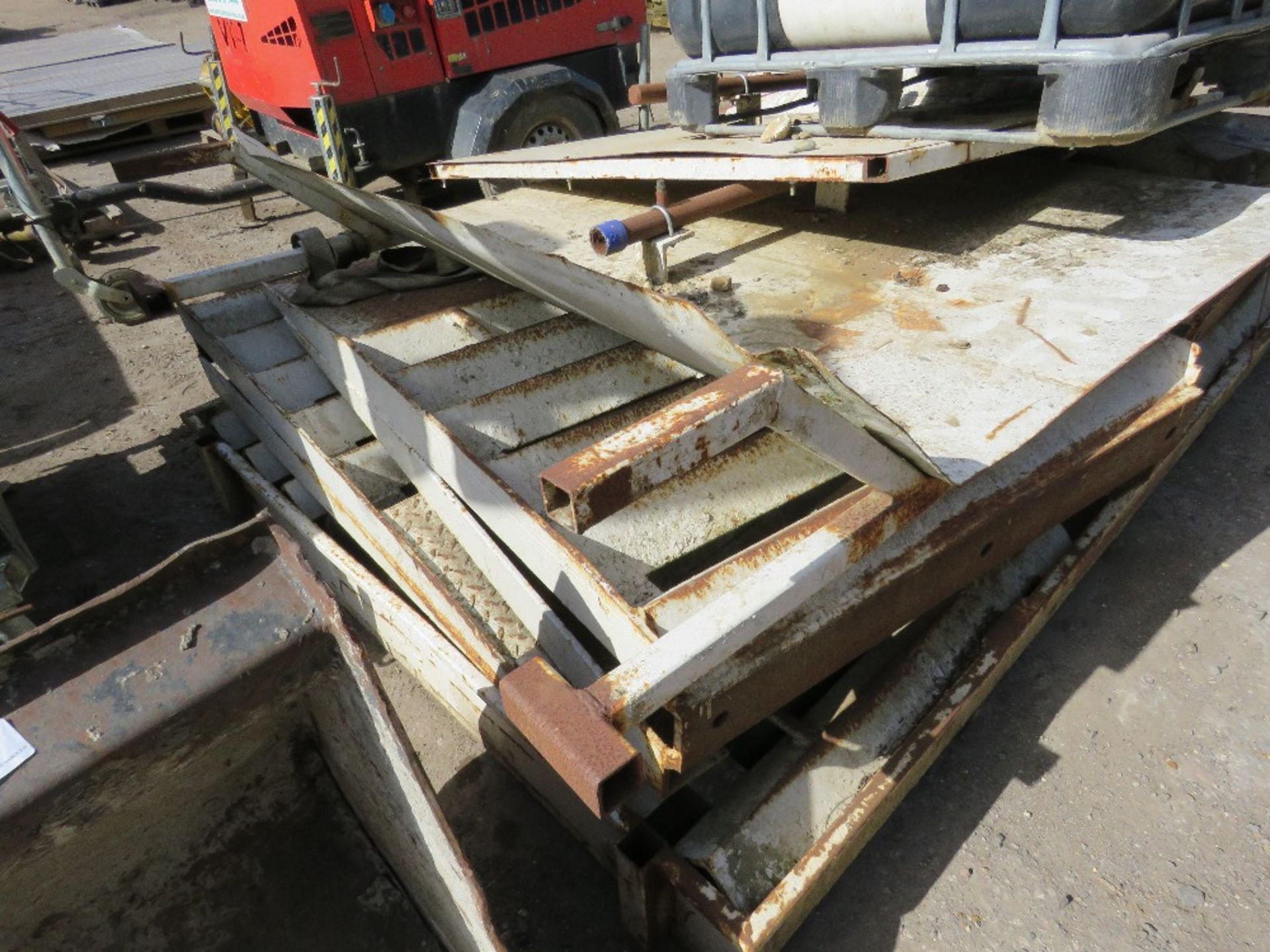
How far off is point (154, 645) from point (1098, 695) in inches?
87.1

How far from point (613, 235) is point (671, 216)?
0.22 metres

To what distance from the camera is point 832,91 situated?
256 centimetres

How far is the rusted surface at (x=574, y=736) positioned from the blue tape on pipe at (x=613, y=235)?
130 cm

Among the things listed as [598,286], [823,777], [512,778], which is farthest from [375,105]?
[823,777]

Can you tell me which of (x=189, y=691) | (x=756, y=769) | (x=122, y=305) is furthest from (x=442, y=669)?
(x=122, y=305)

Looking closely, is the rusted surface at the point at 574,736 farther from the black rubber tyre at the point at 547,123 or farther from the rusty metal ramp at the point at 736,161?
the black rubber tyre at the point at 547,123

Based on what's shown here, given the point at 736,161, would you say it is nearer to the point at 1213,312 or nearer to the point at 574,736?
the point at 1213,312

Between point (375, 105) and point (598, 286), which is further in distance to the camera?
point (375, 105)

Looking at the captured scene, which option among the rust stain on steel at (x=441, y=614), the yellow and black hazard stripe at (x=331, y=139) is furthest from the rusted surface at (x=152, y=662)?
the yellow and black hazard stripe at (x=331, y=139)

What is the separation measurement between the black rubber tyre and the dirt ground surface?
3049mm

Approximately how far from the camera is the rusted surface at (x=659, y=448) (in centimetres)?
99

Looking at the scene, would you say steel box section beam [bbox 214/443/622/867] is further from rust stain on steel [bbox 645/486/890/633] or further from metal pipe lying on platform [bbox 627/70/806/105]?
metal pipe lying on platform [bbox 627/70/806/105]

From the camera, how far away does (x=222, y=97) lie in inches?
226

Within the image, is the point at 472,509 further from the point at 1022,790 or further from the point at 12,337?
the point at 12,337
